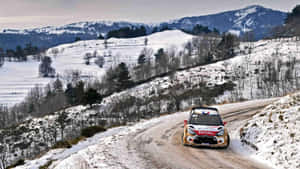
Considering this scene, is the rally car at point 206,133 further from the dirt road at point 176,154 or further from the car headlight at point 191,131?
the dirt road at point 176,154

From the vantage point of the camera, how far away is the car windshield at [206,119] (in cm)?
1313

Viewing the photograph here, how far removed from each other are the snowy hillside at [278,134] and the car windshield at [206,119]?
5.34 ft

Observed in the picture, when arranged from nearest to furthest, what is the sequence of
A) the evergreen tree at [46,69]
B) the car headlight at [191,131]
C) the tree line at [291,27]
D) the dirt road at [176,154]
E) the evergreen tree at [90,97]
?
the dirt road at [176,154]
the car headlight at [191,131]
the evergreen tree at [90,97]
the tree line at [291,27]
the evergreen tree at [46,69]

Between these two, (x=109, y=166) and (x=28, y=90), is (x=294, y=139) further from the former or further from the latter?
(x=28, y=90)

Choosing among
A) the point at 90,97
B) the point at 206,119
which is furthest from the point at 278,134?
the point at 90,97

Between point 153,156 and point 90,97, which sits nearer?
point 153,156

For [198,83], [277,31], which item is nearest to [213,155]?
[198,83]

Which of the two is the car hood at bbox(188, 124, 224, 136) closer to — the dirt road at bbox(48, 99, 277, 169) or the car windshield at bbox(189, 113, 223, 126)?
the car windshield at bbox(189, 113, 223, 126)

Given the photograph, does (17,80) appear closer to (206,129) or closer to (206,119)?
(206,119)

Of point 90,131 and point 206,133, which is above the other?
point 206,133

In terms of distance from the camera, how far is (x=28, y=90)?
507ft

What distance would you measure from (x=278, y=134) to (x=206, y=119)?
11.8 feet

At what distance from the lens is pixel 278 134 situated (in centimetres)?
1091

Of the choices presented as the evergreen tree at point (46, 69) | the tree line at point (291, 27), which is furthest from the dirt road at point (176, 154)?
the evergreen tree at point (46, 69)
